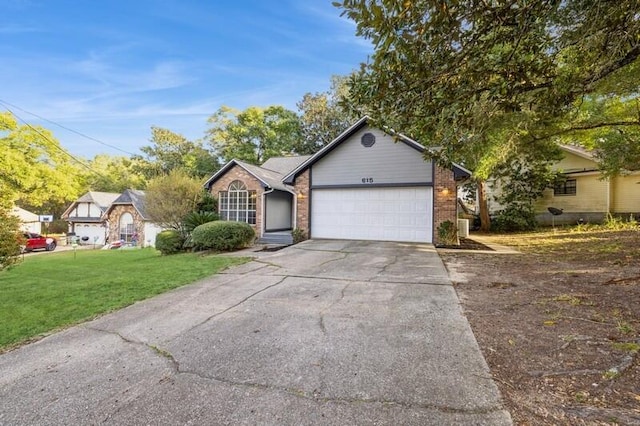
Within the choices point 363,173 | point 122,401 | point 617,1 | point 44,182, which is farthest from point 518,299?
point 44,182

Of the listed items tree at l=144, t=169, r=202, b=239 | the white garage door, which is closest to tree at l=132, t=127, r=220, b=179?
tree at l=144, t=169, r=202, b=239

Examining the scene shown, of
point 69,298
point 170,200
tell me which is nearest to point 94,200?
point 170,200

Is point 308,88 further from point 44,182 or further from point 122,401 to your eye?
point 122,401

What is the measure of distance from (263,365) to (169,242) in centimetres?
1181

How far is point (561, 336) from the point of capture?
11.3ft

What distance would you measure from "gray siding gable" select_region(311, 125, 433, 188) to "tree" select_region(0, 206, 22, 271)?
948 centimetres

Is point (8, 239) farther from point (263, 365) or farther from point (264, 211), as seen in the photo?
point (264, 211)

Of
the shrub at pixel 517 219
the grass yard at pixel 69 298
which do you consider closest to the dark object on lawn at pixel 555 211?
the shrub at pixel 517 219

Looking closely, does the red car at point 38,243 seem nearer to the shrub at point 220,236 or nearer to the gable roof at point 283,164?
the gable roof at point 283,164

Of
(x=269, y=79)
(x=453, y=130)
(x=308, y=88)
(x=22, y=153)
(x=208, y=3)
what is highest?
(x=308, y=88)

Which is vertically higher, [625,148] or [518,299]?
[625,148]

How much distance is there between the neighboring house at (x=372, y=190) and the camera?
39.7 feet

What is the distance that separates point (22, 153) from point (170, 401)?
106 ft

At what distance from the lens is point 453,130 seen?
4867 mm
